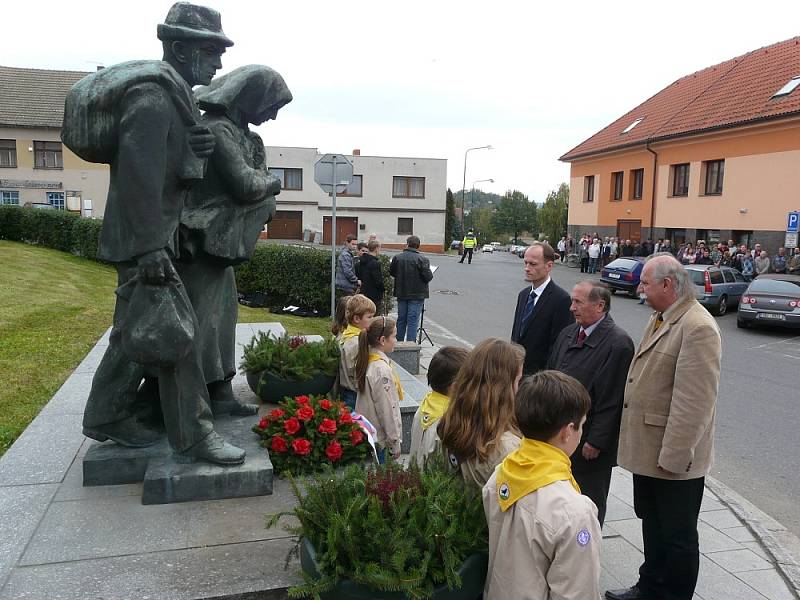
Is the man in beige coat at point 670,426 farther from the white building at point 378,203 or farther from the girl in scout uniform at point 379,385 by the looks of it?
the white building at point 378,203

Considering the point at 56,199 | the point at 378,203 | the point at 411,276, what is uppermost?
the point at 378,203

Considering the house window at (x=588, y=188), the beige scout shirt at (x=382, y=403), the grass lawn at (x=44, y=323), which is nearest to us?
the beige scout shirt at (x=382, y=403)

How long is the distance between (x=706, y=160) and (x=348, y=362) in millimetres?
26256

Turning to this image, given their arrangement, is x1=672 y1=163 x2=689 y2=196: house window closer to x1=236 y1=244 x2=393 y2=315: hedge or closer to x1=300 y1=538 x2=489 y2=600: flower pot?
x1=236 y1=244 x2=393 y2=315: hedge

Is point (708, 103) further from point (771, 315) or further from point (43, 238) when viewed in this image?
point (43, 238)

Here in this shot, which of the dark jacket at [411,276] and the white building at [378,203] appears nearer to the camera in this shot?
the dark jacket at [411,276]

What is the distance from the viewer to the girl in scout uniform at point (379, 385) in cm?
466

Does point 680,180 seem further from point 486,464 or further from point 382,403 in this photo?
point 486,464

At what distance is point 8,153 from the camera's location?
1476 inches

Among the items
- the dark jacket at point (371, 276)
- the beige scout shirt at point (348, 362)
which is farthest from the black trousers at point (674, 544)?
the dark jacket at point (371, 276)

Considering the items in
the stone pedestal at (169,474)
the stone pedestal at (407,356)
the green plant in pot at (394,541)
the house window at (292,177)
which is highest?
the house window at (292,177)

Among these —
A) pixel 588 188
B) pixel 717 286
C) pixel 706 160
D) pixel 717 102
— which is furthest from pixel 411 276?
pixel 588 188

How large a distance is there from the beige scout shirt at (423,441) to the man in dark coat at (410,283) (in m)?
7.74

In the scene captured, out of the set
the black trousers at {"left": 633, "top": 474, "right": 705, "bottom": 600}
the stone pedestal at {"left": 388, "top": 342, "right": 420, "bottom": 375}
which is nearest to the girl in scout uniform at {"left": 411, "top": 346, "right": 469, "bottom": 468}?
the black trousers at {"left": 633, "top": 474, "right": 705, "bottom": 600}
